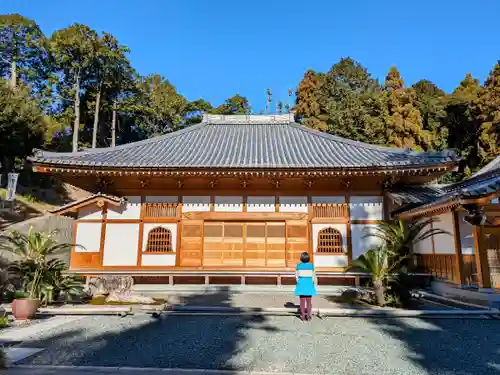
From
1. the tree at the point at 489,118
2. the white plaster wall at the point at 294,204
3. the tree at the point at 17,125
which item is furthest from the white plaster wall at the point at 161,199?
the tree at the point at 489,118

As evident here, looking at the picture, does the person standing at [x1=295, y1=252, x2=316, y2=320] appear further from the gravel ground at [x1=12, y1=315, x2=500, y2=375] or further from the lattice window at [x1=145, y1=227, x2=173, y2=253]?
the lattice window at [x1=145, y1=227, x2=173, y2=253]

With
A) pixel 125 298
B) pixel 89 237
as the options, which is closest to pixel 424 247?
pixel 125 298

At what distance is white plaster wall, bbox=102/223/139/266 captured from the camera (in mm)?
12078

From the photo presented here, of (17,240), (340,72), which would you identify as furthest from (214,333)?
(340,72)

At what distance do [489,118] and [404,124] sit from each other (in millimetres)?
5894

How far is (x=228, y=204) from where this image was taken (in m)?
12.5

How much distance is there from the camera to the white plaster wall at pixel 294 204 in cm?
1242

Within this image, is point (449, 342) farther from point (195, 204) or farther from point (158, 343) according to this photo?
point (195, 204)

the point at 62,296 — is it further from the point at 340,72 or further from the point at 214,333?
the point at 340,72

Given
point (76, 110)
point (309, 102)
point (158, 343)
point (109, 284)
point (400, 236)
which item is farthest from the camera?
point (309, 102)

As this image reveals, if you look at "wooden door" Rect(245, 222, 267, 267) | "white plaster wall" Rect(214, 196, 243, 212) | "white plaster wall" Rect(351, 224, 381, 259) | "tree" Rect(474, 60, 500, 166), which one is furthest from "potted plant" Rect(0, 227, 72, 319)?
"tree" Rect(474, 60, 500, 166)

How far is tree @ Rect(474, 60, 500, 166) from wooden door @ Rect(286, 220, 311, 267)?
1964 cm

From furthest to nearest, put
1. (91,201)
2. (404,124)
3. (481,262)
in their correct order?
1. (404,124)
2. (91,201)
3. (481,262)

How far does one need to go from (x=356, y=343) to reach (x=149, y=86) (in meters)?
39.3
